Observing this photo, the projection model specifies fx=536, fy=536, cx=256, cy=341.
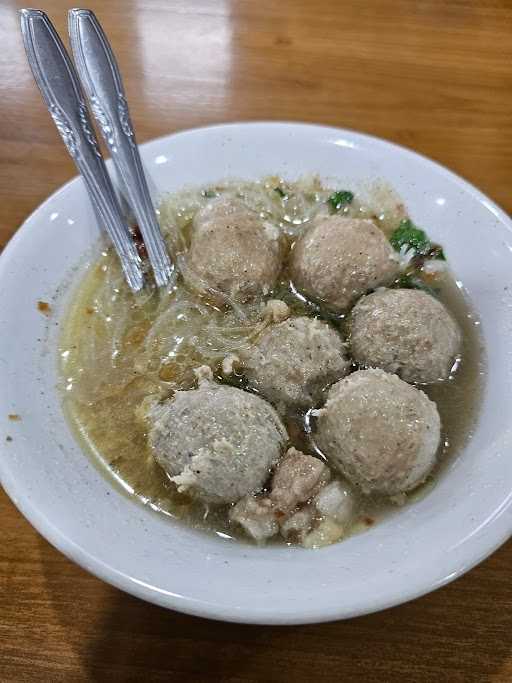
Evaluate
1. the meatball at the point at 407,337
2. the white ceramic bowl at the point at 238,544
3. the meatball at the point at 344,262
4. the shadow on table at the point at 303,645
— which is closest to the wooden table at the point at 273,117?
the shadow on table at the point at 303,645

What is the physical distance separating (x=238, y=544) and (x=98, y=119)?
146cm

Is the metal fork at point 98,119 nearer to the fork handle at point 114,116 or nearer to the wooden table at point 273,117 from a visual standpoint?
the fork handle at point 114,116

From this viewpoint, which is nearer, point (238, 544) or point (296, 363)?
point (238, 544)

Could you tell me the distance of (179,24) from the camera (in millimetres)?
3129

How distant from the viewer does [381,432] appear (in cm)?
138

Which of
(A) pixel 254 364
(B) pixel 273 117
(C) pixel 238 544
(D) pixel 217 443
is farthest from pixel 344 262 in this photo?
(B) pixel 273 117

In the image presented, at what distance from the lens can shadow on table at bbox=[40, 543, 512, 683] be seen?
4.43 feet

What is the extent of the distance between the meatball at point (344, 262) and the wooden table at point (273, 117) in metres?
0.90

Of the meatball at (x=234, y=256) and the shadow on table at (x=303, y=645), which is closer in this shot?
the shadow on table at (x=303, y=645)

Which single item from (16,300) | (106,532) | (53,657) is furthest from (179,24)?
(53,657)

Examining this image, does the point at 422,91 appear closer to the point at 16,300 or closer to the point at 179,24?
the point at 179,24

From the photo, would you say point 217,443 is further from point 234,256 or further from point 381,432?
point 234,256

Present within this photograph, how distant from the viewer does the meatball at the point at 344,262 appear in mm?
1743

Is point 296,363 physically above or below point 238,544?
above
